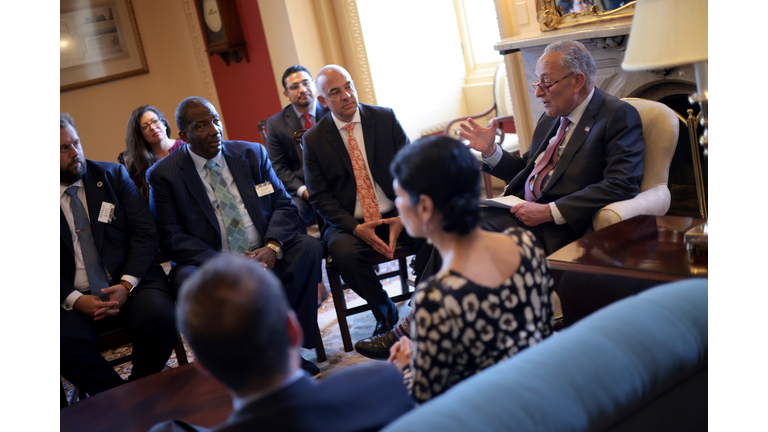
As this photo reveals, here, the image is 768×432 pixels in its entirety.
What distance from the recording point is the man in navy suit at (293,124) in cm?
412

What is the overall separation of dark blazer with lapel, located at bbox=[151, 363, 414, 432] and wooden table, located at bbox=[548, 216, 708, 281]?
0.95m

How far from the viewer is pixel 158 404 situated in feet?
6.21

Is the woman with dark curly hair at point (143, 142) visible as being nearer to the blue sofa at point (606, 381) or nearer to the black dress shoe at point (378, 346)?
the black dress shoe at point (378, 346)

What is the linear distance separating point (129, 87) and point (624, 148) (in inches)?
241

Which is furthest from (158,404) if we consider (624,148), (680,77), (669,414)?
(680,77)

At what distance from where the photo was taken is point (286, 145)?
4145mm

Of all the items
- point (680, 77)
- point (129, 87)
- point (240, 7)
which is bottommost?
point (680, 77)

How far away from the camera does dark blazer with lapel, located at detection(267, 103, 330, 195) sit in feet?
13.5

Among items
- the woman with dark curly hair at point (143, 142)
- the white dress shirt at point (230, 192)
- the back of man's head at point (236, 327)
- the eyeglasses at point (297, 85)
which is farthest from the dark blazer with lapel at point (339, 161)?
the back of man's head at point (236, 327)

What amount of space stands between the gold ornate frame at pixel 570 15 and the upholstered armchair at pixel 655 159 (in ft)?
3.17

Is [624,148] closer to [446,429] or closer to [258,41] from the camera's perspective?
[446,429]

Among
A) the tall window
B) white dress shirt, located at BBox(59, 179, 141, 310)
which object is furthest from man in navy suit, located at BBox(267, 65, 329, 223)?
the tall window
